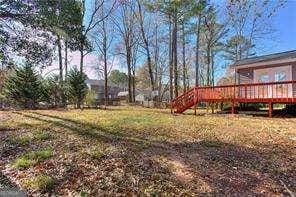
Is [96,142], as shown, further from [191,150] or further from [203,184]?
[203,184]

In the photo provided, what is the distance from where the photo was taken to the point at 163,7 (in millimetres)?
29312

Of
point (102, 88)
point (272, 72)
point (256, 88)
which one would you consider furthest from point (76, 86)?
point (102, 88)

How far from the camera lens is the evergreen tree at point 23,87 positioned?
2406 cm

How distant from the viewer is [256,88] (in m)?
18.4

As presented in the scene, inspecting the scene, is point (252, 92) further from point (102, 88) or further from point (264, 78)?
point (102, 88)

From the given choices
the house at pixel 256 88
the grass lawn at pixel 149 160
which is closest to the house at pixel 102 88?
the house at pixel 256 88

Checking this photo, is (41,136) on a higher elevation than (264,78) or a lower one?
lower

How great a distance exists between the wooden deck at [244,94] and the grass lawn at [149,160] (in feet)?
15.6

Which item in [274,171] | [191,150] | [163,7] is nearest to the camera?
[274,171]

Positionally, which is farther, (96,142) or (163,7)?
(163,7)

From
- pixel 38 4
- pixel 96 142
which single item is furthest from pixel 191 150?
pixel 38 4

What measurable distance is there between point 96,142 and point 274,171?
467 cm

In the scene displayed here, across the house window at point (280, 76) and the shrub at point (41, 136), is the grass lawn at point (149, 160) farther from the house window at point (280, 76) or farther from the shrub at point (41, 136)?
the house window at point (280, 76)

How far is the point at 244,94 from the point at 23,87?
1425cm
